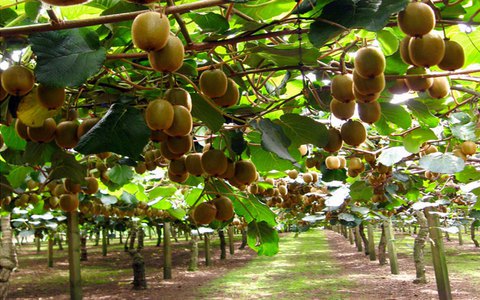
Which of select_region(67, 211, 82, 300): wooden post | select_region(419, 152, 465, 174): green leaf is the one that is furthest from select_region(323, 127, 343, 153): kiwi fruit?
select_region(67, 211, 82, 300): wooden post

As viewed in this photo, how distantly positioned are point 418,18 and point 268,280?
11.9 m

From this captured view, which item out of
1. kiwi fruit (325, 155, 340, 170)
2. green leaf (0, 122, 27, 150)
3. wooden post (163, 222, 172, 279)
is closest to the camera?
green leaf (0, 122, 27, 150)

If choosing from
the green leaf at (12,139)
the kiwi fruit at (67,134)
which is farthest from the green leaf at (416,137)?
the green leaf at (12,139)

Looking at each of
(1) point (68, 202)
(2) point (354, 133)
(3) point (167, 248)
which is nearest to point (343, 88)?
(2) point (354, 133)

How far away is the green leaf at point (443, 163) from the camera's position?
2408mm

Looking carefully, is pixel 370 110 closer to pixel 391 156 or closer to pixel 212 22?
pixel 212 22

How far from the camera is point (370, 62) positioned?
3.31 feet

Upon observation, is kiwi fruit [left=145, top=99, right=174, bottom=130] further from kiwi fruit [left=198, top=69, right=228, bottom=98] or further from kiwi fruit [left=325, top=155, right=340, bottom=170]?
kiwi fruit [left=325, top=155, right=340, bottom=170]

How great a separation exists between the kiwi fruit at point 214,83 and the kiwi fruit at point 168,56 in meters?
0.28

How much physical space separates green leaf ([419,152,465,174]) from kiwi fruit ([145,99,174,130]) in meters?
1.83

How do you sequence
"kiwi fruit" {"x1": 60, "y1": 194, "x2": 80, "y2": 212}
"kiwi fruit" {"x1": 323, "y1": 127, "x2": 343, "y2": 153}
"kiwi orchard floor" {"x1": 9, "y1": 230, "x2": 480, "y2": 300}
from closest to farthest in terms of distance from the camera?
1. "kiwi fruit" {"x1": 323, "y1": 127, "x2": 343, "y2": 153}
2. "kiwi fruit" {"x1": 60, "y1": 194, "x2": 80, "y2": 212}
3. "kiwi orchard floor" {"x1": 9, "y1": 230, "x2": 480, "y2": 300}

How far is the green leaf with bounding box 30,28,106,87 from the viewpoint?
3.34ft

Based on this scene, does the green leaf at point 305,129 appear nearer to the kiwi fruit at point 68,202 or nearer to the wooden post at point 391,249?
the kiwi fruit at point 68,202

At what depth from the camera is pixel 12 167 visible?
266 cm
